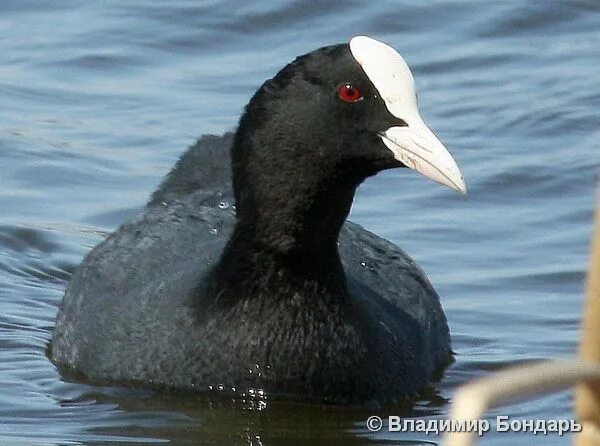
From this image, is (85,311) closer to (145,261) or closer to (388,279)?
(145,261)

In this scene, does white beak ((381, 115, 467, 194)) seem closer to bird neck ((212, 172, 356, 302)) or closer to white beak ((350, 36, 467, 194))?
white beak ((350, 36, 467, 194))

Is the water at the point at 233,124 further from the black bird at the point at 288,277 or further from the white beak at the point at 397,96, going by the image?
the white beak at the point at 397,96

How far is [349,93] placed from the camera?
466cm

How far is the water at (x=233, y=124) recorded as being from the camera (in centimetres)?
516

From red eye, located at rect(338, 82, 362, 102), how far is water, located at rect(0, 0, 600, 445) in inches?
41.1

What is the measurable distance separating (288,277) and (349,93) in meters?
0.71

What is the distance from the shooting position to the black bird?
466 centimetres

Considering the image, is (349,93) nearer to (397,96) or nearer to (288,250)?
(397,96)

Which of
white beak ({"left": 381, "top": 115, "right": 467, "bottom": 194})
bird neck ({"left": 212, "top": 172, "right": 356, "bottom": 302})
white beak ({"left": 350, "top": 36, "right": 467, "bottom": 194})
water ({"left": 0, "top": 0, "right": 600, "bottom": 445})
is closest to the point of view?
white beak ({"left": 381, "top": 115, "right": 467, "bottom": 194})

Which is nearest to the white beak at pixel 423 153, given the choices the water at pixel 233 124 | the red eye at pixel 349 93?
the red eye at pixel 349 93

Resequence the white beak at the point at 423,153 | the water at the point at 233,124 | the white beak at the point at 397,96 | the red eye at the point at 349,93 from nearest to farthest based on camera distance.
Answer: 1. the white beak at the point at 423,153
2. the white beak at the point at 397,96
3. the red eye at the point at 349,93
4. the water at the point at 233,124

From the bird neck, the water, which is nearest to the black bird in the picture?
the bird neck

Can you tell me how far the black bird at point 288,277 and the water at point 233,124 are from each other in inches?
4.9

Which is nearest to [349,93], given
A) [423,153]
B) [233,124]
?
[423,153]
